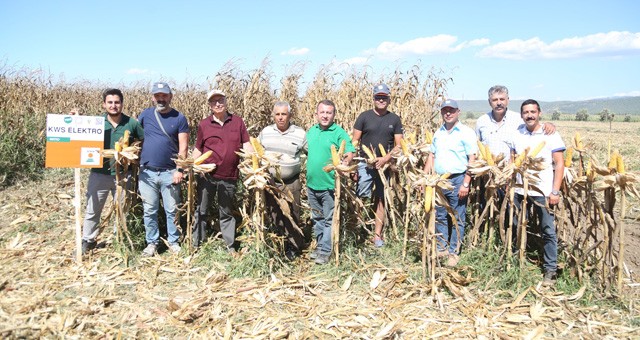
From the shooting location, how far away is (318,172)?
4.64 m

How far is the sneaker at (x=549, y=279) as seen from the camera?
4.36 m

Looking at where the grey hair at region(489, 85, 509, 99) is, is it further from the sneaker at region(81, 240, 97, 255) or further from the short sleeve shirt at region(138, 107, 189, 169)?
the sneaker at region(81, 240, 97, 255)

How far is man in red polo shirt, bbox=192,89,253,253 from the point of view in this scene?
4.69m

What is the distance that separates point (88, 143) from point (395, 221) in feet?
12.6

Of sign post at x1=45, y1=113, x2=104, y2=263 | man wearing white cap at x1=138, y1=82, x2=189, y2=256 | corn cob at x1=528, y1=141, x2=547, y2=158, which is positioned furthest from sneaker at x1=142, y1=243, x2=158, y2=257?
corn cob at x1=528, y1=141, x2=547, y2=158

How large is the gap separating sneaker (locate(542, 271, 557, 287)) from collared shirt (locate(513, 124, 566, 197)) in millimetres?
858

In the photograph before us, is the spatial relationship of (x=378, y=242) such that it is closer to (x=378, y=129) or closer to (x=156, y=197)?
(x=378, y=129)

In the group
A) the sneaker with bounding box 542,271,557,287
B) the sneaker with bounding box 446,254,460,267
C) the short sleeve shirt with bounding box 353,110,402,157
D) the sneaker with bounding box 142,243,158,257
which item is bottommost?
the sneaker with bounding box 142,243,158,257

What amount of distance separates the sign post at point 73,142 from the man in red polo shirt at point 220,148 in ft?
3.70

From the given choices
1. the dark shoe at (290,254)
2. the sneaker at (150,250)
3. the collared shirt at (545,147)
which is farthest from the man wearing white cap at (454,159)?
the sneaker at (150,250)

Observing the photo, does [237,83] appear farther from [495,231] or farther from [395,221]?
[495,231]

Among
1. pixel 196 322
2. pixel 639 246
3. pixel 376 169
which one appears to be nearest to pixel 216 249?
pixel 196 322

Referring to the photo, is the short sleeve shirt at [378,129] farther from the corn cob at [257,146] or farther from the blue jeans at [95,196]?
the blue jeans at [95,196]

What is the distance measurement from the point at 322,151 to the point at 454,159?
1.49m
